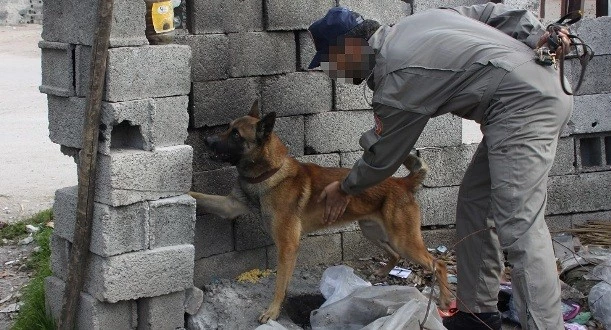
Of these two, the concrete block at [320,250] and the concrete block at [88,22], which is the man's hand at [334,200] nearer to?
the concrete block at [320,250]

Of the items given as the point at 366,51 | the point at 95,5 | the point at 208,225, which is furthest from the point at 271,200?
the point at 95,5

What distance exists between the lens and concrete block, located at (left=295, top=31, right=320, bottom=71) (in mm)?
6043

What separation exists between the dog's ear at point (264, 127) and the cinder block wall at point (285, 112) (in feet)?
1.16

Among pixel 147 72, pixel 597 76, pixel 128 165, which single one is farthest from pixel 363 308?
pixel 597 76

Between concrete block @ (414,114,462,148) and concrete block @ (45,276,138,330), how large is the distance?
2.60 m

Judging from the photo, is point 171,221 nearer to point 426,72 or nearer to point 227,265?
point 227,265

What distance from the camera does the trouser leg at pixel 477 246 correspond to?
5.09m

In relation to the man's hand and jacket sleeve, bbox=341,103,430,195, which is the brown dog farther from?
jacket sleeve, bbox=341,103,430,195

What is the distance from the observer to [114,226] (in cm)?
482

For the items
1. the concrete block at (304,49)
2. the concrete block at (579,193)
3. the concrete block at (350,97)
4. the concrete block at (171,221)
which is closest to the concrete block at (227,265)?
the concrete block at (171,221)

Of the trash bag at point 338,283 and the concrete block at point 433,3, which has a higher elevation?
the concrete block at point 433,3

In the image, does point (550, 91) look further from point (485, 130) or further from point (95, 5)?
point (95, 5)

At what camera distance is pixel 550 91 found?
4402mm

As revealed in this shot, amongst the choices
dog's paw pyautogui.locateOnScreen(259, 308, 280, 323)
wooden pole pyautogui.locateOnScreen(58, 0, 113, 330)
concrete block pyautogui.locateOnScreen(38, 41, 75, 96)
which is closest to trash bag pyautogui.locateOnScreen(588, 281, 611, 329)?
dog's paw pyautogui.locateOnScreen(259, 308, 280, 323)
